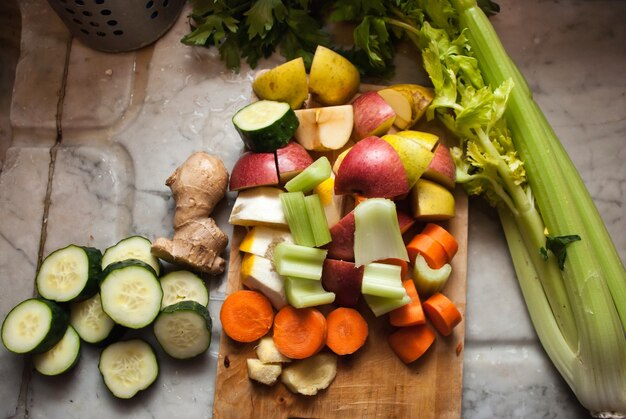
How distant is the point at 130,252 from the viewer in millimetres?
2422

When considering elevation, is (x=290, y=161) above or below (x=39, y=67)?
above

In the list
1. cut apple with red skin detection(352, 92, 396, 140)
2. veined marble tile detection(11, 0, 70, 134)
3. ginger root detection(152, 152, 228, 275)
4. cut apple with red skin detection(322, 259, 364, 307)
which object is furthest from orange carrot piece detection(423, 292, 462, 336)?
veined marble tile detection(11, 0, 70, 134)

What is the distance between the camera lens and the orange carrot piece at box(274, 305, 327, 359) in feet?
7.32

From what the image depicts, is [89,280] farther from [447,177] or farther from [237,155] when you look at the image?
[447,177]

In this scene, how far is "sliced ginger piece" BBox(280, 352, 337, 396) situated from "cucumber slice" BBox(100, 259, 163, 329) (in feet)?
1.71

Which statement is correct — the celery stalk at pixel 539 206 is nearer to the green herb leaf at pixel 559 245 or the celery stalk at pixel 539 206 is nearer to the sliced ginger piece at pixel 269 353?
the green herb leaf at pixel 559 245

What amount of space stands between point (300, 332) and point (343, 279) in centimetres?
23

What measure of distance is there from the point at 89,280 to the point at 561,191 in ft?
5.53

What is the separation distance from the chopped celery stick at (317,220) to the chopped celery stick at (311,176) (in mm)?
46

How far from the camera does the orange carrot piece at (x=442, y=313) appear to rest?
2.25 metres

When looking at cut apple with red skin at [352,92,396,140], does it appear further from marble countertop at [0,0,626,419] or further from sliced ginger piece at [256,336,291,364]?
sliced ginger piece at [256,336,291,364]

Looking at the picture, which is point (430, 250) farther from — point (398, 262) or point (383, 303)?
point (383, 303)

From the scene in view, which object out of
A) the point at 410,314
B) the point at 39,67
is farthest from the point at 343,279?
the point at 39,67

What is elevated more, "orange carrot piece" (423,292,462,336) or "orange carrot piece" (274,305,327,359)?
"orange carrot piece" (423,292,462,336)
